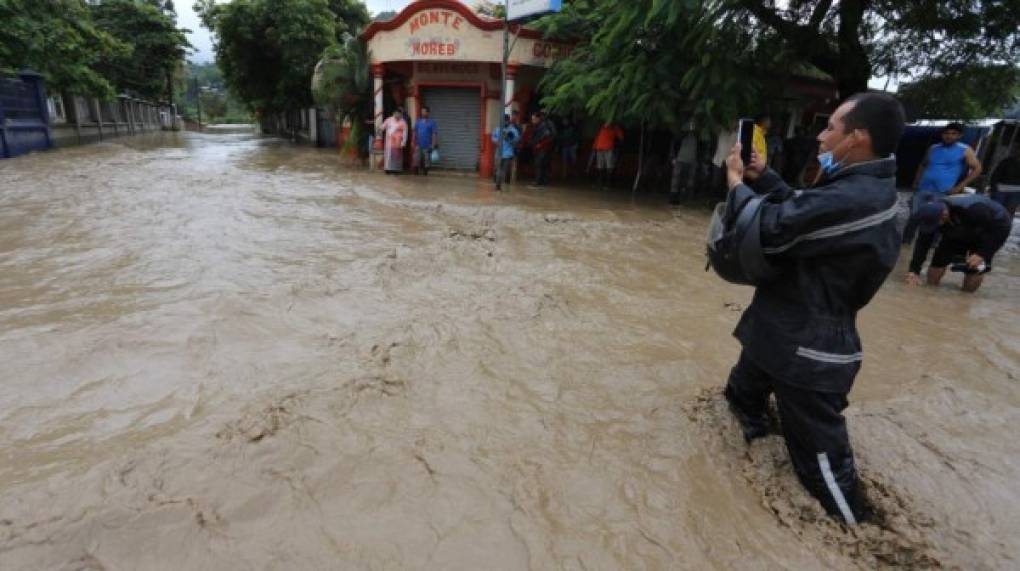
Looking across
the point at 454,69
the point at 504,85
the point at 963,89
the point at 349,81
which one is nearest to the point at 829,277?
the point at 504,85

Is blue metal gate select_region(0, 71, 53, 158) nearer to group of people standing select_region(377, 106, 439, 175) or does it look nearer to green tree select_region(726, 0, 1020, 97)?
group of people standing select_region(377, 106, 439, 175)

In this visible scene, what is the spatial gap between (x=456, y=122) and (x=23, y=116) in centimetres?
1093

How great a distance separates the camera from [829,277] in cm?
212

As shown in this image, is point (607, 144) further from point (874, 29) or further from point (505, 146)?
point (874, 29)

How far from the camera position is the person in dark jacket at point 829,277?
2016 millimetres

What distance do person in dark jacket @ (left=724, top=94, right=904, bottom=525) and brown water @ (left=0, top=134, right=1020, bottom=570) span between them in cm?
25

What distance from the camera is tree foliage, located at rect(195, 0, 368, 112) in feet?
72.7

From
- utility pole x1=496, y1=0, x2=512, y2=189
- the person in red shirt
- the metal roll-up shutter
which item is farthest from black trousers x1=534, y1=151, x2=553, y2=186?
the metal roll-up shutter

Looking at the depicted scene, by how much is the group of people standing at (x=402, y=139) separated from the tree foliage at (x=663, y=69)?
3.66 m

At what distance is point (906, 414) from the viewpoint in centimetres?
324

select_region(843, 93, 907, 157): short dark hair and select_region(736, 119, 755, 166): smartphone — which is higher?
select_region(843, 93, 907, 157): short dark hair

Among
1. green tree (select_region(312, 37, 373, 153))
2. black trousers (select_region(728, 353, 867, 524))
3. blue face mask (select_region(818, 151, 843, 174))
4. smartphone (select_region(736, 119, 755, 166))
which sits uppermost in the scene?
green tree (select_region(312, 37, 373, 153))

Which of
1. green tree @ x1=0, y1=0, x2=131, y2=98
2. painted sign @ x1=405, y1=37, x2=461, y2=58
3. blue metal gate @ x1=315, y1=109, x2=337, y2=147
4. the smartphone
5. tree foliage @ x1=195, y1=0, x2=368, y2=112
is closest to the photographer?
the smartphone

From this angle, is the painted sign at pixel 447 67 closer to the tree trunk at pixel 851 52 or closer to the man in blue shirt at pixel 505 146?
the man in blue shirt at pixel 505 146
